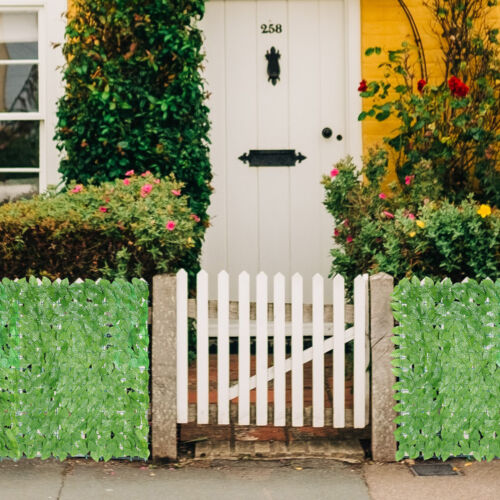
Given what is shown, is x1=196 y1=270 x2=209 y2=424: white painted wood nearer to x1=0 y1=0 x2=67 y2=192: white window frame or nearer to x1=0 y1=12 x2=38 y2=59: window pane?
x1=0 y1=0 x2=67 y2=192: white window frame

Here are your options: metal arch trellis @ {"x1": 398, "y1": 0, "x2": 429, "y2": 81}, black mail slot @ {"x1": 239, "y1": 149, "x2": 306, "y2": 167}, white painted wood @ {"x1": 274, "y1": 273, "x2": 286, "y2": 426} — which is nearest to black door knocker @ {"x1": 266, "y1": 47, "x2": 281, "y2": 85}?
black mail slot @ {"x1": 239, "y1": 149, "x2": 306, "y2": 167}

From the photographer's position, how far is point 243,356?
16.0 ft

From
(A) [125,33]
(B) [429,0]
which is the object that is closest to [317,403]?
(A) [125,33]

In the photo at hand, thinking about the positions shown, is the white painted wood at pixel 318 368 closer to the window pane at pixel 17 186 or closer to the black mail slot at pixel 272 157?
the black mail slot at pixel 272 157

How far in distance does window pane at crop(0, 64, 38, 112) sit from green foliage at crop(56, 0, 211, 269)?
82 centimetres

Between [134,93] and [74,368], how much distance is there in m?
2.52

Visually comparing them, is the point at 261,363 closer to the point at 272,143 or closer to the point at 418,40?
the point at 272,143

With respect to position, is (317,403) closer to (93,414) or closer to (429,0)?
(93,414)

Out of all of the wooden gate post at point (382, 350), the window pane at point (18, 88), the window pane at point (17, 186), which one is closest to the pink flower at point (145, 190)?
the wooden gate post at point (382, 350)

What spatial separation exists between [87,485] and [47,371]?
61cm

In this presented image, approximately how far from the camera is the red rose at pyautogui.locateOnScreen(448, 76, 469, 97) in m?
6.76

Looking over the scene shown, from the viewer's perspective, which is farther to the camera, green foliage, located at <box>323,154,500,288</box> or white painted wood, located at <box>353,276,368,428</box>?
green foliage, located at <box>323,154,500,288</box>

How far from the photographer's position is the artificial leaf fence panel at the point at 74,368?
15.5 ft

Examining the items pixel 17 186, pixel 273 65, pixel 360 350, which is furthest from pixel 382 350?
pixel 17 186
